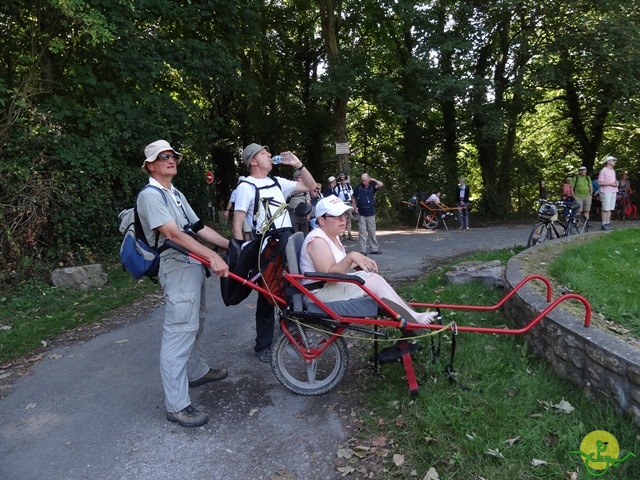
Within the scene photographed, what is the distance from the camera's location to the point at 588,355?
10.6 feet

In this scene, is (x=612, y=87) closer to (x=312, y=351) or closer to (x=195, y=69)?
(x=195, y=69)

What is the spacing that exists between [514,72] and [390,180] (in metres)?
6.19

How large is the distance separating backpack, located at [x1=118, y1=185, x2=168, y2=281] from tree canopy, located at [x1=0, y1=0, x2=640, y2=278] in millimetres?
6024

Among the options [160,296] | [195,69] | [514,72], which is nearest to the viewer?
[160,296]

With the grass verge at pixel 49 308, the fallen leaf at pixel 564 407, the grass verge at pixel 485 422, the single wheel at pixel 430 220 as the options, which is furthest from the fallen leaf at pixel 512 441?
the single wheel at pixel 430 220

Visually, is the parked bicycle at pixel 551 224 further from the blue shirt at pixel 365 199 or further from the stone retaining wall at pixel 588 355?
the stone retaining wall at pixel 588 355

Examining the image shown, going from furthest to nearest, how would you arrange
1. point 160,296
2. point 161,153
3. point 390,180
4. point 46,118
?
point 390,180 → point 46,118 → point 160,296 → point 161,153

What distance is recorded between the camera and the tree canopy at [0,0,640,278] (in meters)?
9.12

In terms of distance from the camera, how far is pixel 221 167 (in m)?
20.7

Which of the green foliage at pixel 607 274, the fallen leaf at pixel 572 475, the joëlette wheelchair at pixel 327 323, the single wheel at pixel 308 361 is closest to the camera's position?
the fallen leaf at pixel 572 475

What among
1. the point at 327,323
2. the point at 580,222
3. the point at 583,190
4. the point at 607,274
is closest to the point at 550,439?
the point at 327,323

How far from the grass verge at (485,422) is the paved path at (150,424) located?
351 millimetres

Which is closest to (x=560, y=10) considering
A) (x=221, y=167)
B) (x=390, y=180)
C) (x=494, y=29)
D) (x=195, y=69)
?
(x=494, y=29)

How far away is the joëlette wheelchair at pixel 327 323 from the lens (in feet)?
11.2
